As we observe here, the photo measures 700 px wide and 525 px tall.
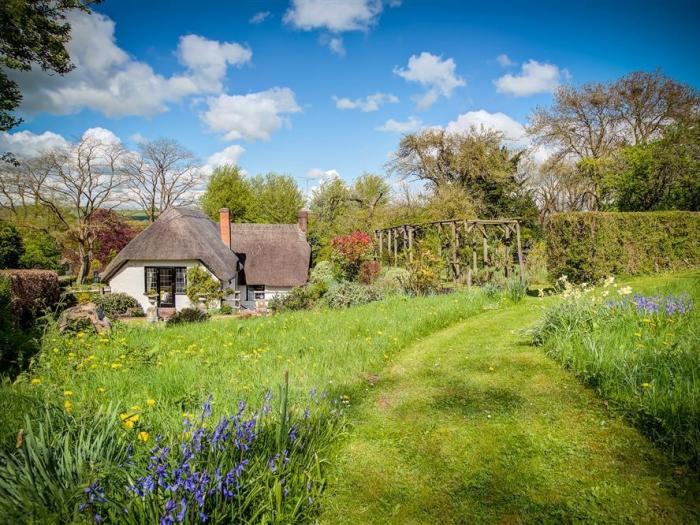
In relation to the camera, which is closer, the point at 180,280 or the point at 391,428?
the point at 391,428

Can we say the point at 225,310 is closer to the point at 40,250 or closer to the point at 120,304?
the point at 120,304

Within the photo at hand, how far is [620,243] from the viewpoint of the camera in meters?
12.0

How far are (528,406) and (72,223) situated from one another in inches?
1571

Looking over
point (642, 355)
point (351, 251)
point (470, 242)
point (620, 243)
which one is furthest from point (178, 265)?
point (642, 355)

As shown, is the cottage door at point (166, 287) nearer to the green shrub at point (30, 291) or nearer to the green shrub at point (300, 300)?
the green shrub at point (30, 291)

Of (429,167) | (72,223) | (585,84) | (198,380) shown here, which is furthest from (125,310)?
(585,84)

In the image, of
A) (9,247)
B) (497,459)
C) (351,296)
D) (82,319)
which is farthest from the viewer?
(9,247)

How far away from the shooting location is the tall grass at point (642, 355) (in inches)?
127

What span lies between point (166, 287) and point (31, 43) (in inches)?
529

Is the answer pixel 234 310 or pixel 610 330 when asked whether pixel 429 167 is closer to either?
pixel 234 310

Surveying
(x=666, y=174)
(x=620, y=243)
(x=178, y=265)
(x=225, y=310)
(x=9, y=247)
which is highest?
(x=666, y=174)

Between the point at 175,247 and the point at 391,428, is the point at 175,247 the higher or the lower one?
the higher one

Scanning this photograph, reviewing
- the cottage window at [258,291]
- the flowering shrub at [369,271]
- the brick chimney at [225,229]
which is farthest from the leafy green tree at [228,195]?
the flowering shrub at [369,271]

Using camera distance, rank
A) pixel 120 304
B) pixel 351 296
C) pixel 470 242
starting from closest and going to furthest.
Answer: pixel 351 296 < pixel 470 242 < pixel 120 304
